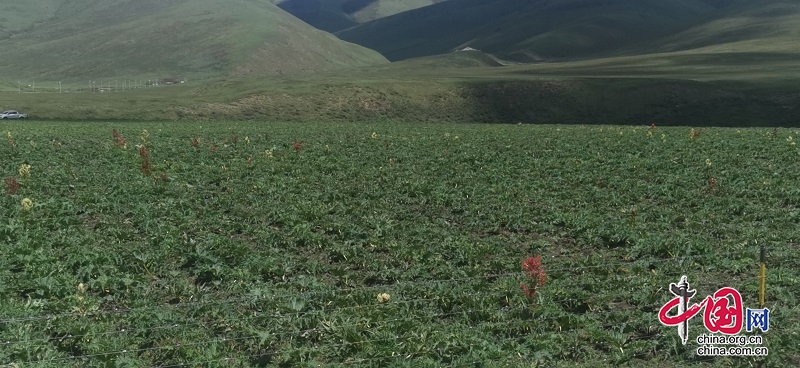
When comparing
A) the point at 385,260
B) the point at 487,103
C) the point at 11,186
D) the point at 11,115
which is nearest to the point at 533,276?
the point at 385,260

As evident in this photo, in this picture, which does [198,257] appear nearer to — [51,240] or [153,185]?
[51,240]

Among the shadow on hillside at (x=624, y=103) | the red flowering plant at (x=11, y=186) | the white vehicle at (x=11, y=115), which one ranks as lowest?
the shadow on hillside at (x=624, y=103)

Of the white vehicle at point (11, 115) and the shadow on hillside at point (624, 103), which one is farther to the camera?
the shadow on hillside at point (624, 103)

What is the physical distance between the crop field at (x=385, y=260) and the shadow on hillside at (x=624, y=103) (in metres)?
58.4

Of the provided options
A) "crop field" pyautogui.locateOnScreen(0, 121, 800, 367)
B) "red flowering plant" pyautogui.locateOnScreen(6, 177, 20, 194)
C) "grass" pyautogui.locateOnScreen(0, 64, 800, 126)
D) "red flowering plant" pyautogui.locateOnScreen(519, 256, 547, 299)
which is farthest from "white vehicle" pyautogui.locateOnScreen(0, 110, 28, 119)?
"red flowering plant" pyautogui.locateOnScreen(519, 256, 547, 299)

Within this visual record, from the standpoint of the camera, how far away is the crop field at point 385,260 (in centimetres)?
991

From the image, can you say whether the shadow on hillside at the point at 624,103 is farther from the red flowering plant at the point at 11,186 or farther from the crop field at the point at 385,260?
the red flowering plant at the point at 11,186

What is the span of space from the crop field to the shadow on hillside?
58.4 meters

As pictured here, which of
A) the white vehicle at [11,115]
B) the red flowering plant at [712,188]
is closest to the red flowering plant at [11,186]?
the red flowering plant at [712,188]

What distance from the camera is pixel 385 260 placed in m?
14.6

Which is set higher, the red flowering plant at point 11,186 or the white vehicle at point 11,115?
the white vehicle at point 11,115

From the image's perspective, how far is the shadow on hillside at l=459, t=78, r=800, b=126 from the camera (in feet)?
263

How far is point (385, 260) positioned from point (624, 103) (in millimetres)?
84831

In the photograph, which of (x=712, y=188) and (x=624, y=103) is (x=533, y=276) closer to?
(x=712, y=188)
